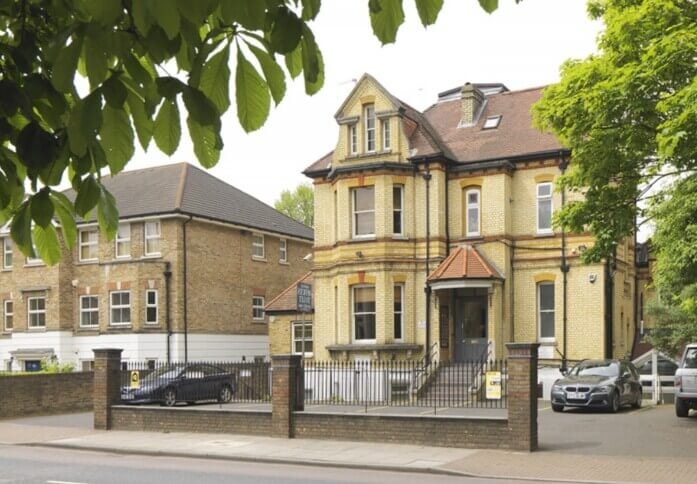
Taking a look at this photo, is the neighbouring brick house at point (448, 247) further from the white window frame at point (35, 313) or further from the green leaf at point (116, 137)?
the green leaf at point (116, 137)

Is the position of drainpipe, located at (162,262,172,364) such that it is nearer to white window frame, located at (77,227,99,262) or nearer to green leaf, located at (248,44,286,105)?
white window frame, located at (77,227,99,262)

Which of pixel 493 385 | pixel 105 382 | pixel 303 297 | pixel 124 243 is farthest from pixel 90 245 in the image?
pixel 493 385

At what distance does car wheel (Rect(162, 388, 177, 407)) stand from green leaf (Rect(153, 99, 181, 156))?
24401mm

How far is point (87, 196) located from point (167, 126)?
1.46ft

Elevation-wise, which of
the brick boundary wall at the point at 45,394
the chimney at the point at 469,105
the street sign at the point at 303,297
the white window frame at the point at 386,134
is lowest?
the brick boundary wall at the point at 45,394

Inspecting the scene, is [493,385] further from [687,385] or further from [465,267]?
[465,267]

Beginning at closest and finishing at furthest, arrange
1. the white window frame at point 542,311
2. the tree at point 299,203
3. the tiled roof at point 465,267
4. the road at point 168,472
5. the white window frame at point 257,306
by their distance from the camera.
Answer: the road at point 168,472 < the tiled roof at point 465,267 < the white window frame at point 542,311 < the white window frame at point 257,306 < the tree at point 299,203

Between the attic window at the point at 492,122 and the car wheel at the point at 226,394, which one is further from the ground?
the attic window at the point at 492,122

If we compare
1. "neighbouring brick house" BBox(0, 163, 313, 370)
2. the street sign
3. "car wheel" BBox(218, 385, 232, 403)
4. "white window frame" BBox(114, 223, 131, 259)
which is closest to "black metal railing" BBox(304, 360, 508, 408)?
the street sign

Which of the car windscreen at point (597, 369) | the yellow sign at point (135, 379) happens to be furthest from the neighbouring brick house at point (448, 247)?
the yellow sign at point (135, 379)

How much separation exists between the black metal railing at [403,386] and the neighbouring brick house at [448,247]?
8.27ft

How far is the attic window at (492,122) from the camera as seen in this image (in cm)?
3272

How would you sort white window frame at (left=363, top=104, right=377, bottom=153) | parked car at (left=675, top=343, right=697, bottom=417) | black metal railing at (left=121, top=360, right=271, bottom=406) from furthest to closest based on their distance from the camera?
white window frame at (left=363, top=104, right=377, bottom=153), black metal railing at (left=121, top=360, right=271, bottom=406), parked car at (left=675, top=343, right=697, bottom=417)

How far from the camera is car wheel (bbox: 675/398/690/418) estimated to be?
70.8 ft
